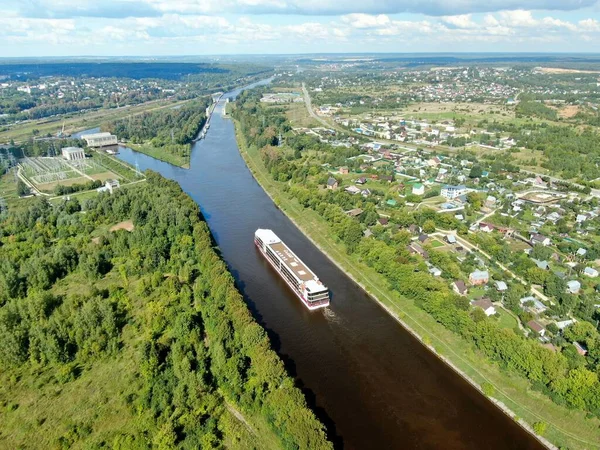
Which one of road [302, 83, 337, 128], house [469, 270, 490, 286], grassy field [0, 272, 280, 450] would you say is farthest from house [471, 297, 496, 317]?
road [302, 83, 337, 128]

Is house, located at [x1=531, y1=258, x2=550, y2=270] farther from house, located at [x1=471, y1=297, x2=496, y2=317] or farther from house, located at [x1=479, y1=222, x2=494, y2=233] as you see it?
house, located at [x1=471, y1=297, x2=496, y2=317]

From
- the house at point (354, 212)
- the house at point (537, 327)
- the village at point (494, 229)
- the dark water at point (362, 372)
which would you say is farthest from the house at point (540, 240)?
the dark water at point (362, 372)

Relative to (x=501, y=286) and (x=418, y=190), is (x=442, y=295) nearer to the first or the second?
(x=501, y=286)

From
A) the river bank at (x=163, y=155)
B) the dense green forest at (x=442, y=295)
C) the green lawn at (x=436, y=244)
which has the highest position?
the dense green forest at (x=442, y=295)

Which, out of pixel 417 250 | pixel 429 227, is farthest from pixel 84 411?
pixel 429 227

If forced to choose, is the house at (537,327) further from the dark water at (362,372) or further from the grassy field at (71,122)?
the grassy field at (71,122)
